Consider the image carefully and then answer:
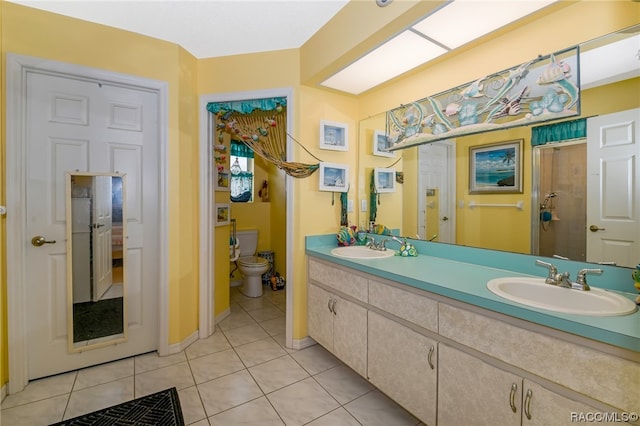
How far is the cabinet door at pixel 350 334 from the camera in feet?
5.67

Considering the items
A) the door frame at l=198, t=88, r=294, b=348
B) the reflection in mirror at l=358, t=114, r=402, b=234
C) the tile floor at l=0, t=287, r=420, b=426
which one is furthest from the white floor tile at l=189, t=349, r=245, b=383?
the reflection in mirror at l=358, t=114, r=402, b=234

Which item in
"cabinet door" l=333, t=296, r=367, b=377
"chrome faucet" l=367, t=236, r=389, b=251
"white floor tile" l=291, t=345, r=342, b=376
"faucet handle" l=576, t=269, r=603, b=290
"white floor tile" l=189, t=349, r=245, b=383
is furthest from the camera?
"chrome faucet" l=367, t=236, r=389, b=251

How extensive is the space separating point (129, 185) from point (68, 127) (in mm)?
→ 533

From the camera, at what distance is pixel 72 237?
77.4 inches

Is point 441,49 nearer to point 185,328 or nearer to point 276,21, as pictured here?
point 276,21

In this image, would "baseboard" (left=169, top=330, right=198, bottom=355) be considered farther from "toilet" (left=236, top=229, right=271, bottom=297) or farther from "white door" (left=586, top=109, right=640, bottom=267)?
"white door" (left=586, top=109, right=640, bottom=267)

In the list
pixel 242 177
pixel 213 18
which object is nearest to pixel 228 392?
pixel 213 18

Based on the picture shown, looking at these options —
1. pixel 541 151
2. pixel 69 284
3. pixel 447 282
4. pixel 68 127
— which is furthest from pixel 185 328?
pixel 541 151

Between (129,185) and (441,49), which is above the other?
(441,49)

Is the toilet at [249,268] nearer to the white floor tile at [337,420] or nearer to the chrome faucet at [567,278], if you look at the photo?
the white floor tile at [337,420]

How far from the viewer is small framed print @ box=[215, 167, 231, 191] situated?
2.71 m

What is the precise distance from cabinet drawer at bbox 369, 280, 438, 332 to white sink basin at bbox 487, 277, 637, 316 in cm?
30

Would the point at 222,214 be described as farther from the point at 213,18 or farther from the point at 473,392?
the point at 473,392

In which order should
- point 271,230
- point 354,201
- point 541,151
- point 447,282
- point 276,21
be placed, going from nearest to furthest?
point 447,282, point 541,151, point 276,21, point 354,201, point 271,230
